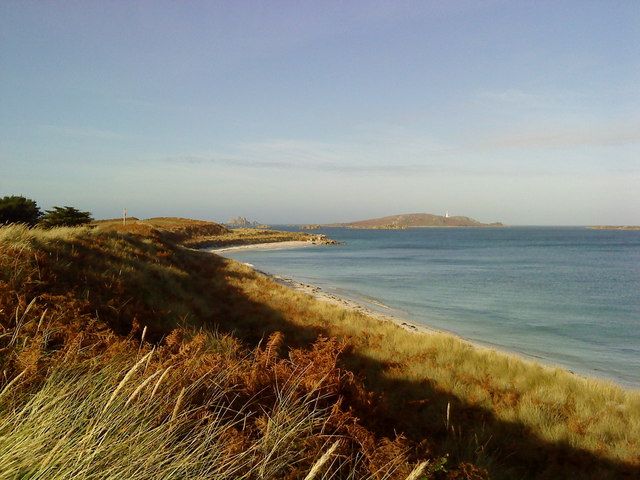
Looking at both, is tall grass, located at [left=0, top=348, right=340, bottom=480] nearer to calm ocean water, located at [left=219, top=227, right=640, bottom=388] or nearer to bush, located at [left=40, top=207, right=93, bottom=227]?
calm ocean water, located at [left=219, top=227, right=640, bottom=388]

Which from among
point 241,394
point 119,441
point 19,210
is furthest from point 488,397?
point 19,210

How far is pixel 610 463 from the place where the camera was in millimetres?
6273

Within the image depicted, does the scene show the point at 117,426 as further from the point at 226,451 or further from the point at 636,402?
the point at 636,402

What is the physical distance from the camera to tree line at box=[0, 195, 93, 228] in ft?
101

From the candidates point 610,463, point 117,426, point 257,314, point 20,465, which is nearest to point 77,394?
point 117,426

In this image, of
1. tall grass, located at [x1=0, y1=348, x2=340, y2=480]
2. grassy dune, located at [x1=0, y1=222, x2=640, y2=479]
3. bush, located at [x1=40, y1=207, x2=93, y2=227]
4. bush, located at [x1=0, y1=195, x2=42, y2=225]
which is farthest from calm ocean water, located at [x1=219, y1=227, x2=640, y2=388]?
bush, located at [x1=0, y1=195, x2=42, y2=225]

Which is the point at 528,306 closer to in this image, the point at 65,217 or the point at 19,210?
the point at 65,217

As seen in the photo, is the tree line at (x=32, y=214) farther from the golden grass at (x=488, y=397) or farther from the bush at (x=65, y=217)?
the golden grass at (x=488, y=397)

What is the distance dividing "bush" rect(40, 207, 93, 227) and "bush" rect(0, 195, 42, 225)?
2.35m

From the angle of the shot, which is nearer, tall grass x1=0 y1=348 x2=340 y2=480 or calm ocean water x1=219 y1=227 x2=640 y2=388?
tall grass x1=0 y1=348 x2=340 y2=480

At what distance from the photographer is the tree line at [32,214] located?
3065 centimetres

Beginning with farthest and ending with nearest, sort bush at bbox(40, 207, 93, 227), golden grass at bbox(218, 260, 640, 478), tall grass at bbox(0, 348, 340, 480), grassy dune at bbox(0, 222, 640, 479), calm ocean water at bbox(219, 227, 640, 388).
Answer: bush at bbox(40, 207, 93, 227)
calm ocean water at bbox(219, 227, 640, 388)
golden grass at bbox(218, 260, 640, 478)
grassy dune at bbox(0, 222, 640, 479)
tall grass at bbox(0, 348, 340, 480)

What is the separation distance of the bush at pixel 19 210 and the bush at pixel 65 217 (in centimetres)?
235

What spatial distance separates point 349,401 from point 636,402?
7845mm
